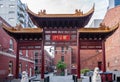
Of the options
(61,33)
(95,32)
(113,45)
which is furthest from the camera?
(113,45)

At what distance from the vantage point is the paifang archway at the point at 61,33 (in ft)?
75.6

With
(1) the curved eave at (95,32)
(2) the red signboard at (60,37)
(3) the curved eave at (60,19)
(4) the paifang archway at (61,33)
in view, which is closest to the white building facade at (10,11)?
(4) the paifang archway at (61,33)

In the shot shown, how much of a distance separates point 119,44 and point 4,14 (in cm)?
4234

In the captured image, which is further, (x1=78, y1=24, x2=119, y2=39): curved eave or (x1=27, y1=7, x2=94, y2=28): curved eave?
(x1=78, y1=24, x2=119, y2=39): curved eave

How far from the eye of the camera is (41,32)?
77.2 ft

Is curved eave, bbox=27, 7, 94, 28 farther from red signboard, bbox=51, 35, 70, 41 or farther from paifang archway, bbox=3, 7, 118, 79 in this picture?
red signboard, bbox=51, 35, 70, 41

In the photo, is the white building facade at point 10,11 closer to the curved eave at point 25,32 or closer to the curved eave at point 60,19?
the curved eave at point 25,32

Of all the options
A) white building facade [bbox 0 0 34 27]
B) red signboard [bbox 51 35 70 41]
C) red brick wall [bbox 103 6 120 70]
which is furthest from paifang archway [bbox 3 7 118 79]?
white building facade [bbox 0 0 34 27]

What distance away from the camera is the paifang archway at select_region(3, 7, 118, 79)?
23.0 meters

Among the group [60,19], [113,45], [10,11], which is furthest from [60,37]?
[10,11]

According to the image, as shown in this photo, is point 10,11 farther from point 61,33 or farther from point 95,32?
point 95,32

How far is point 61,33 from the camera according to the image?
77.3ft

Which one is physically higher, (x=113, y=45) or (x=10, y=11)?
(x=10, y=11)

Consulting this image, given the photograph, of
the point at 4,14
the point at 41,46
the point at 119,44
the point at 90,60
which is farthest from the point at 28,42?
the point at 4,14
